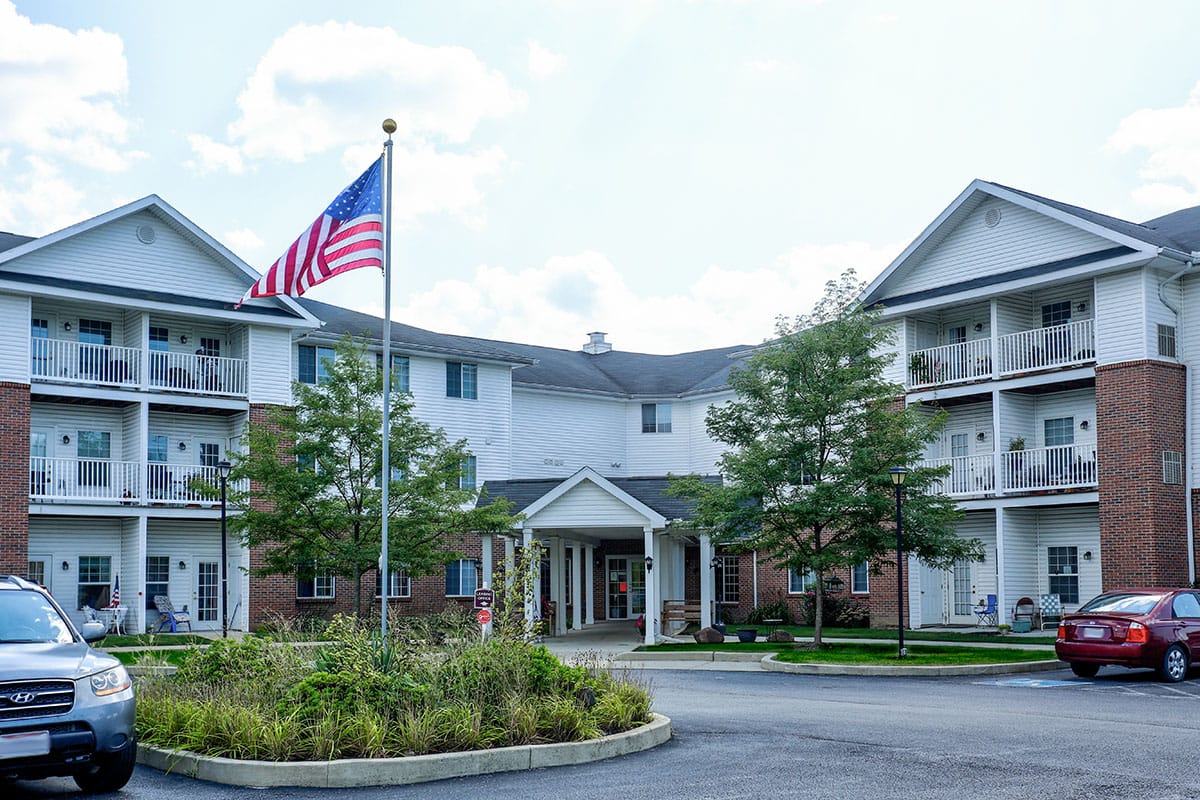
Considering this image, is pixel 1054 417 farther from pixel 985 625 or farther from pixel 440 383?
pixel 440 383

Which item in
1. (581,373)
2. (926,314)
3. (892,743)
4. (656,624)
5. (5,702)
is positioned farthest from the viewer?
(581,373)

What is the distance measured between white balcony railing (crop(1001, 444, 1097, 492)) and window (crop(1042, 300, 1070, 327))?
3378 mm

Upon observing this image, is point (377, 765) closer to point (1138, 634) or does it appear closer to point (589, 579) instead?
point (1138, 634)

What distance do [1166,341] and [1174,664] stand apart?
1156 centimetres

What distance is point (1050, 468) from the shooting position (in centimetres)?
3050

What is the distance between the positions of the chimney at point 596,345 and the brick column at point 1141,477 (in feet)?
82.4

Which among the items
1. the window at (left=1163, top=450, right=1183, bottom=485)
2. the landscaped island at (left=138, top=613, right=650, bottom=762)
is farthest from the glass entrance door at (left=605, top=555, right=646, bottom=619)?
the landscaped island at (left=138, top=613, right=650, bottom=762)

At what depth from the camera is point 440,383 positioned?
38625 mm

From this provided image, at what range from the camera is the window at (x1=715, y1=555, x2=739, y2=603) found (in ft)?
130

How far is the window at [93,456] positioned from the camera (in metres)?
31.4

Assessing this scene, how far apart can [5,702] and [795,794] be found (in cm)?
588

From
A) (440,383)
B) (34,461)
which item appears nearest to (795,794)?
(34,461)

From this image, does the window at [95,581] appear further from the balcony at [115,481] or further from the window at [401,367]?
the window at [401,367]

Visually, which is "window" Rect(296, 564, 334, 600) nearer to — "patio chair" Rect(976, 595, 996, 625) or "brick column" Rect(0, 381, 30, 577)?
"brick column" Rect(0, 381, 30, 577)
